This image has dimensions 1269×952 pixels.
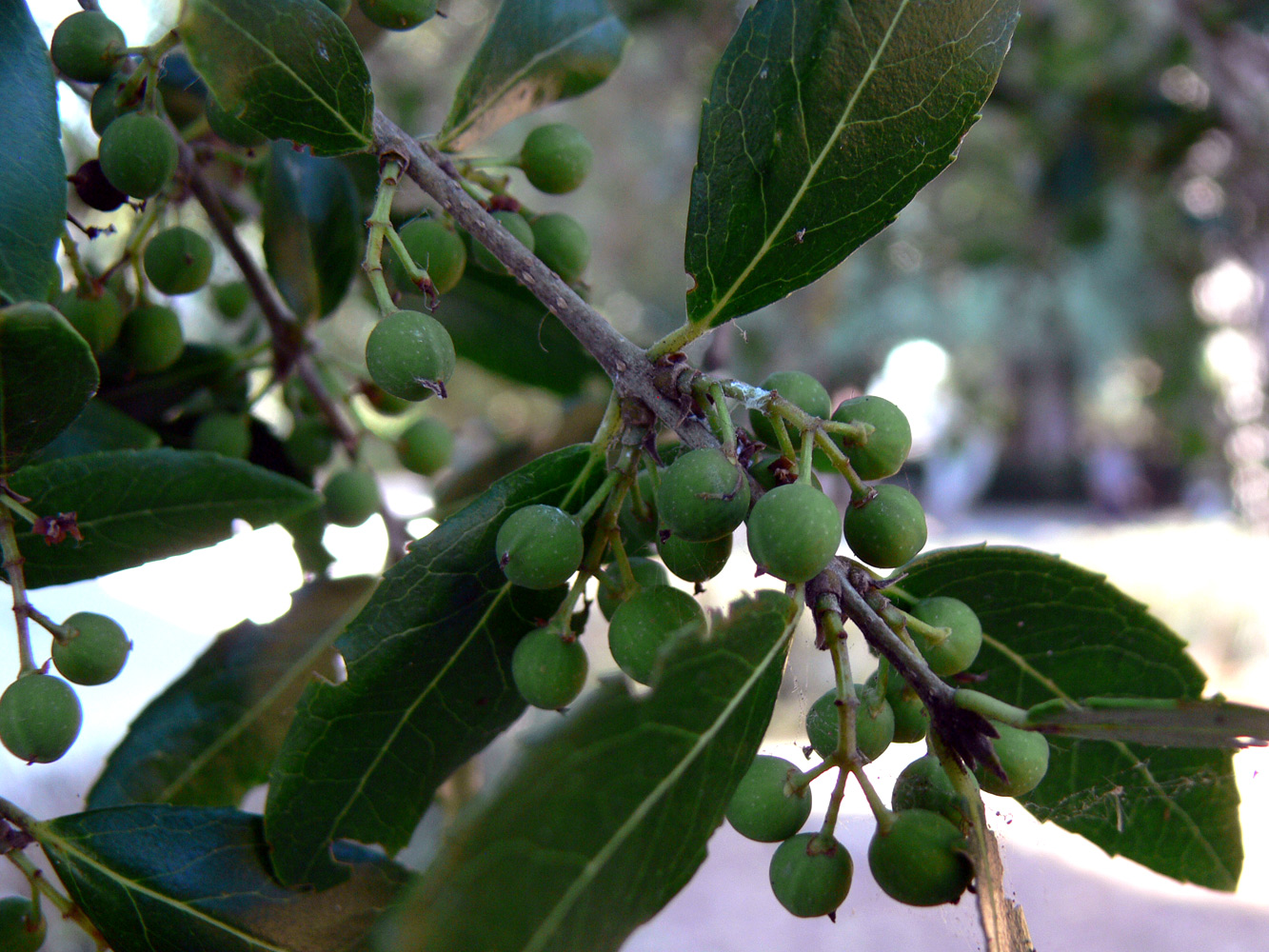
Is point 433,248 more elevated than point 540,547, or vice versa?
point 433,248

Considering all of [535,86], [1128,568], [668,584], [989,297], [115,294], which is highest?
[989,297]

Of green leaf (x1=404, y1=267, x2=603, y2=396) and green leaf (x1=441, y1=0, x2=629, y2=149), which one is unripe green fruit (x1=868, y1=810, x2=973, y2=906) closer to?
green leaf (x1=441, y1=0, x2=629, y2=149)

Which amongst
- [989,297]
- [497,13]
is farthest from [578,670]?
[989,297]

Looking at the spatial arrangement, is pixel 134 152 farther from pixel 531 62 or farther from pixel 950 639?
pixel 950 639

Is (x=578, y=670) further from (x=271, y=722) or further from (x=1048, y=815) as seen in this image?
(x=271, y=722)

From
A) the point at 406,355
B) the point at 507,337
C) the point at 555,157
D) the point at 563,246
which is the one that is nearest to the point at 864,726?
the point at 406,355

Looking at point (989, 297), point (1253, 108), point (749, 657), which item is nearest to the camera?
point (749, 657)

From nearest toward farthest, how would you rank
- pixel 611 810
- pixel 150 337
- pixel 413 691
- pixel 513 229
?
pixel 611 810
pixel 413 691
pixel 513 229
pixel 150 337
